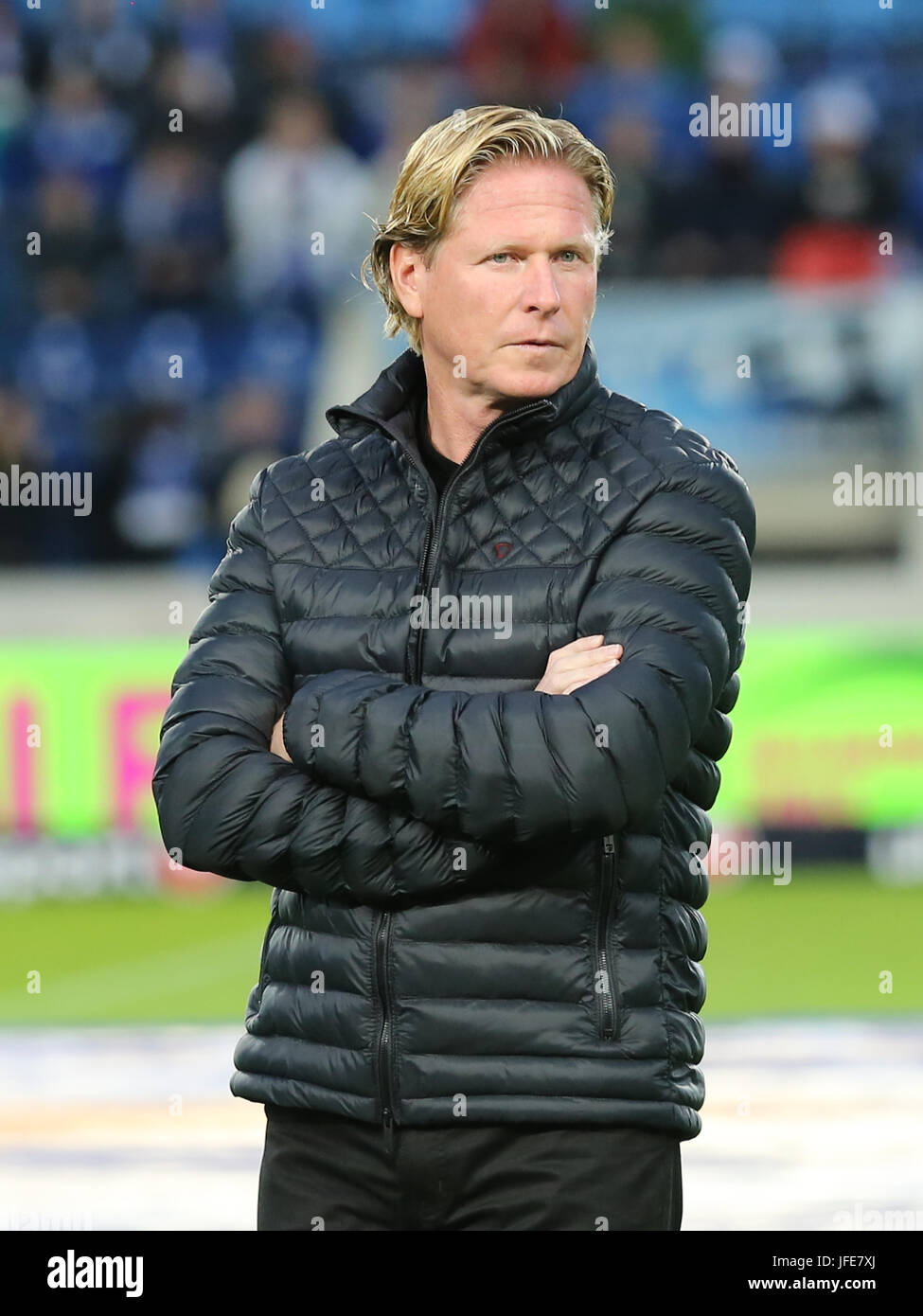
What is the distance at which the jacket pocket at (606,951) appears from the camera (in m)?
2.39

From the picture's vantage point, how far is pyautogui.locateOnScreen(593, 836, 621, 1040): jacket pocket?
239 cm

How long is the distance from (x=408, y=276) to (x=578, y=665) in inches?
24.0

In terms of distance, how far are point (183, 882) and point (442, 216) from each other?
770cm

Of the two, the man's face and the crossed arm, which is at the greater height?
the man's face

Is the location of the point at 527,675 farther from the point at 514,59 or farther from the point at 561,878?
the point at 514,59

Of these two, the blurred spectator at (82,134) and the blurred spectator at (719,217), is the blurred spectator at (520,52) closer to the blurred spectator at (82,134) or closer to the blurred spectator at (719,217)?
the blurred spectator at (719,217)

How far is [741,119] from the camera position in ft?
43.1

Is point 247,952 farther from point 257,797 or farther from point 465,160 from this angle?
point 465,160

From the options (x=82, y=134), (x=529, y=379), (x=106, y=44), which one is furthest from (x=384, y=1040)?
(x=106, y=44)

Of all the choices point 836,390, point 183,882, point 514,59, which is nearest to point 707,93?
point 514,59

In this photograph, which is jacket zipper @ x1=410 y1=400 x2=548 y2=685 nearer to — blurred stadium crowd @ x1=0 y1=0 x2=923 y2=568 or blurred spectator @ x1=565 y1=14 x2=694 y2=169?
blurred stadium crowd @ x1=0 y1=0 x2=923 y2=568

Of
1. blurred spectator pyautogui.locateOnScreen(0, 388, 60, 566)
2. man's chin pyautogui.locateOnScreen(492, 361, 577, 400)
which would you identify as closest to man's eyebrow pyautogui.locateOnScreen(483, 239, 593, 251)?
man's chin pyautogui.locateOnScreen(492, 361, 577, 400)
